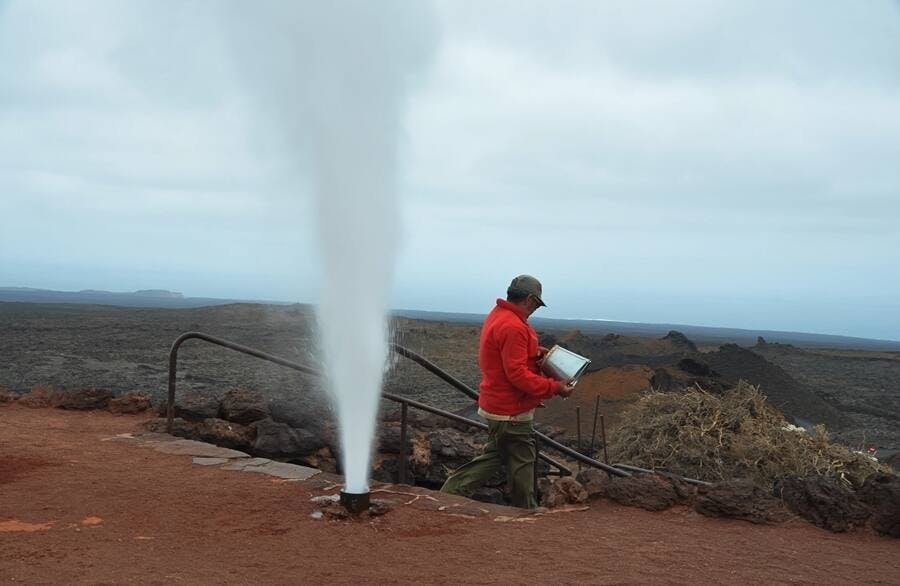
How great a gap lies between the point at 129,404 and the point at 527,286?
517 cm

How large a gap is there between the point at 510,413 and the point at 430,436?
13.8 feet

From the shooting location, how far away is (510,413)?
241 inches

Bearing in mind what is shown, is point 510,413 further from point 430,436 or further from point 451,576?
point 430,436

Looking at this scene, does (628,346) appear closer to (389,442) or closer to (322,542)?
(389,442)

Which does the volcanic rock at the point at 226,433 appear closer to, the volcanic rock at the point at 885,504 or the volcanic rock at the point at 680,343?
the volcanic rock at the point at 885,504

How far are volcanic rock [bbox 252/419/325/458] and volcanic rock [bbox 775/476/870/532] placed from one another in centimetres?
484

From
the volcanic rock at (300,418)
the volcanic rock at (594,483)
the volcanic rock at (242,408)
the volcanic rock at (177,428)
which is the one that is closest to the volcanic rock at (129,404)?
the volcanic rock at (177,428)

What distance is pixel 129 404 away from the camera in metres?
8.91

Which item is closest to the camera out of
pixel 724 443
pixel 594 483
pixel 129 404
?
pixel 594 483

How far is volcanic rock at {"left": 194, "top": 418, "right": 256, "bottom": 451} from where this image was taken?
8.19m

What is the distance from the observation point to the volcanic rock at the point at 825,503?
222 inches

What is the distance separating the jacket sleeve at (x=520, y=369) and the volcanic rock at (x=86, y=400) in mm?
5382

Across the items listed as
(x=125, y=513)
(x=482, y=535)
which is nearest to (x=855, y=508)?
(x=482, y=535)

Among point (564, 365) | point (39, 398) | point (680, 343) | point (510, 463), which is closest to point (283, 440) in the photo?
point (39, 398)
